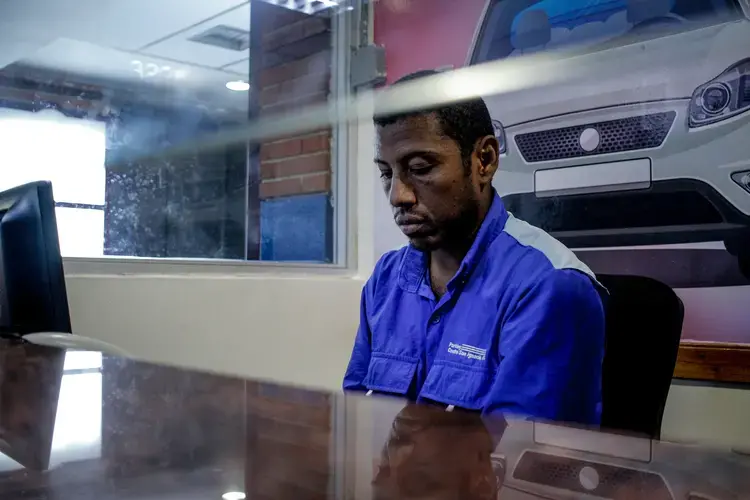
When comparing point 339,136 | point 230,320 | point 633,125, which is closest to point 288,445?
point 633,125

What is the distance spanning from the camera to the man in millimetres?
1188

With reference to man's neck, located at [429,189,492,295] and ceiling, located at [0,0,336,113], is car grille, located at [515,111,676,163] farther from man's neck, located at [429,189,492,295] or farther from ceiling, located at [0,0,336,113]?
ceiling, located at [0,0,336,113]

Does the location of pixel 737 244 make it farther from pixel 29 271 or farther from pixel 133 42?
pixel 133 42

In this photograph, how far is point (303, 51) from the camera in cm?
268

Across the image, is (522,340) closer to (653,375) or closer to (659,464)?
(653,375)

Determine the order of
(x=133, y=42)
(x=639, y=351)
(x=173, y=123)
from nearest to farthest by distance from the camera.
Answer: (x=639, y=351) → (x=133, y=42) → (x=173, y=123)

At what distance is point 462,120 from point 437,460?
1.28 meters

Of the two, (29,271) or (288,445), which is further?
(29,271)

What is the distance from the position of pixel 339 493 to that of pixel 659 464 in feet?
0.62

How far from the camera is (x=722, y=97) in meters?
1.60

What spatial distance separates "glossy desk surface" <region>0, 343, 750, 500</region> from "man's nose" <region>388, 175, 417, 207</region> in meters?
0.95

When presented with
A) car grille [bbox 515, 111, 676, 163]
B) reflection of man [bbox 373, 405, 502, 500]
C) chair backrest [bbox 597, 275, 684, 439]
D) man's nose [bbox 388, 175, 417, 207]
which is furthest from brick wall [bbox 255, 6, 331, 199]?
reflection of man [bbox 373, 405, 502, 500]

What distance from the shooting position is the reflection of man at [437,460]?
1.08ft

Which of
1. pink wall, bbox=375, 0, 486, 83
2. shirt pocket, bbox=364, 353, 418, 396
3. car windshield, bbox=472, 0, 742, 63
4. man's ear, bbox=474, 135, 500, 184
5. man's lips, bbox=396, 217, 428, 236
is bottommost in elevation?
shirt pocket, bbox=364, 353, 418, 396
